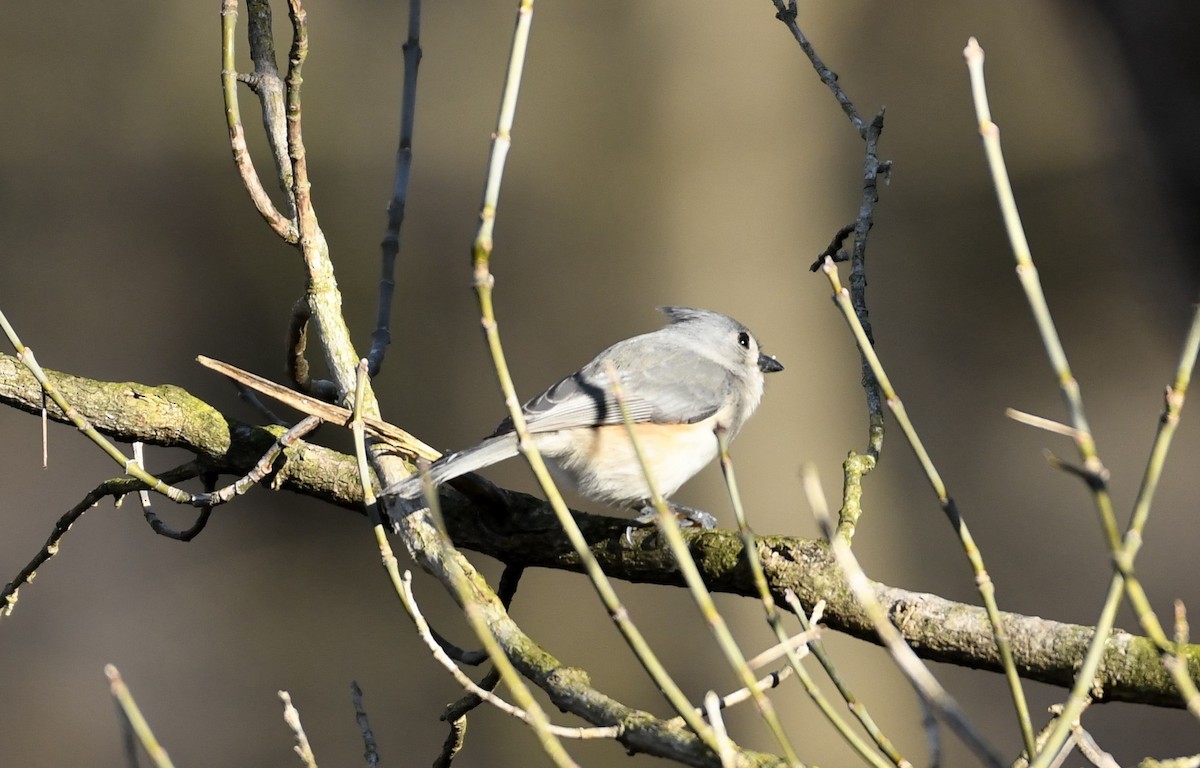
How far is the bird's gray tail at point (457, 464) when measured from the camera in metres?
1.57

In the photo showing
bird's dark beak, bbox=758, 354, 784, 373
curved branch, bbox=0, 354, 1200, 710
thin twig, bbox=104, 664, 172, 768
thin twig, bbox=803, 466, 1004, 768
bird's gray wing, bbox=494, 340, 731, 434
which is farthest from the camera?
bird's dark beak, bbox=758, 354, 784, 373

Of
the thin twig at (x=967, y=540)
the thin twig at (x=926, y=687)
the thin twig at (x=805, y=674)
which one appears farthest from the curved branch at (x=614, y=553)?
the thin twig at (x=926, y=687)

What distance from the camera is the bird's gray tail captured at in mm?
1568

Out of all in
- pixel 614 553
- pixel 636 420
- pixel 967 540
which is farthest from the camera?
pixel 636 420

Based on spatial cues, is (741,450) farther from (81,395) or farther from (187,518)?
(81,395)

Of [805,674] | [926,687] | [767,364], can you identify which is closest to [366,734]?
[805,674]

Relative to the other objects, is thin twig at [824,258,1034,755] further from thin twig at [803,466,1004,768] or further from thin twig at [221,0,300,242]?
A: thin twig at [221,0,300,242]

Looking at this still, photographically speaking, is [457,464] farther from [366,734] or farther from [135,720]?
[135,720]

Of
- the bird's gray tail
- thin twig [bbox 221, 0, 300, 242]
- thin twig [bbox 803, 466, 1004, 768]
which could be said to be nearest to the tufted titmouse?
the bird's gray tail

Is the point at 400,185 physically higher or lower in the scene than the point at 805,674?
higher

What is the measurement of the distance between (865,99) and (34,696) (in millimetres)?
3853

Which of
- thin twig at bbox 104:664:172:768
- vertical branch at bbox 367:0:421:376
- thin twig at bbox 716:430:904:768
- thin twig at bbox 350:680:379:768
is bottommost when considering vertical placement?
thin twig at bbox 350:680:379:768

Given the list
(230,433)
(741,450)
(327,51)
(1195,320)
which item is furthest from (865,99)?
(1195,320)

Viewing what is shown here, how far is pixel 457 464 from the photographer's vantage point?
169 centimetres
